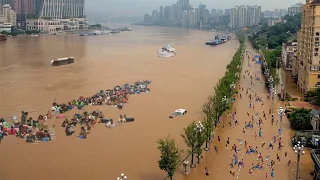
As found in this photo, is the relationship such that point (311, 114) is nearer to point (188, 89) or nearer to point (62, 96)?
point (188, 89)

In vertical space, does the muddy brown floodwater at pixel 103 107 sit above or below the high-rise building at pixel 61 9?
below

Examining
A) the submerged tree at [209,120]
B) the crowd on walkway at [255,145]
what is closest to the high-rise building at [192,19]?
the crowd on walkway at [255,145]

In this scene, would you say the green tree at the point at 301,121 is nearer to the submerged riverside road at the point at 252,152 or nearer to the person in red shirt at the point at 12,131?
the submerged riverside road at the point at 252,152

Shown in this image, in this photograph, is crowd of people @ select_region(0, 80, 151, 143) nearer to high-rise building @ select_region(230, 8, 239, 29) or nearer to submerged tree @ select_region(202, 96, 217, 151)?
submerged tree @ select_region(202, 96, 217, 151)

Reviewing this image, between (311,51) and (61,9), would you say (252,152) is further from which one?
(61,9)

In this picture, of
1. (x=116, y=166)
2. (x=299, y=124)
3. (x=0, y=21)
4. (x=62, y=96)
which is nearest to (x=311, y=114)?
(x=299, y=124)

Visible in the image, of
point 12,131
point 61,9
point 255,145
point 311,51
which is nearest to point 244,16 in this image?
point 61,9

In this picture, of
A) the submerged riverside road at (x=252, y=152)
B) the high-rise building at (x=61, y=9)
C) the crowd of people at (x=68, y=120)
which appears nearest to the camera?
the submerged riverside road at (x=252, y=152)

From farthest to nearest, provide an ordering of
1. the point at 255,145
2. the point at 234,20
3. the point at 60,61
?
the point at 234,20 < the point at 60,61 < the point at 255,145
